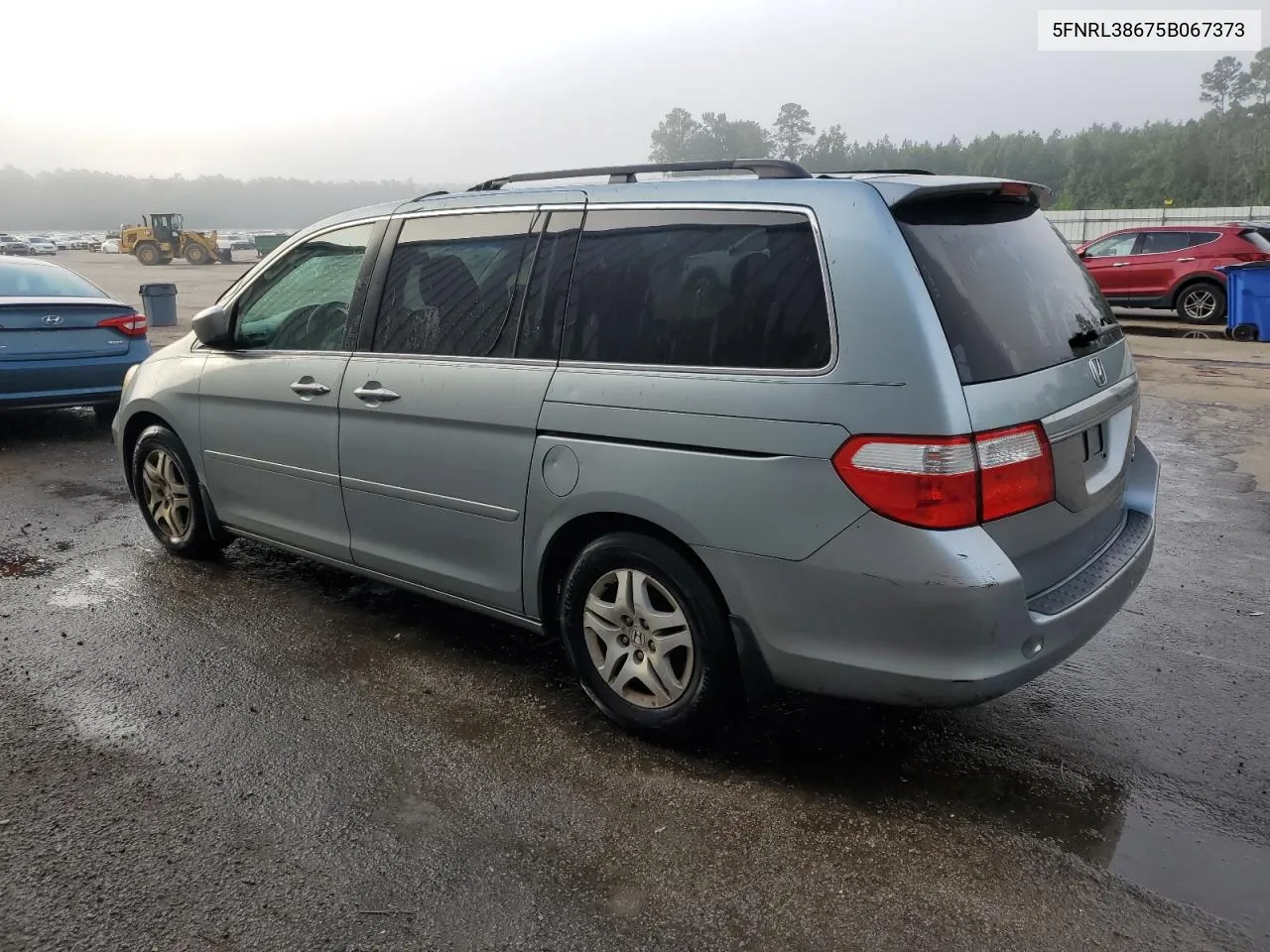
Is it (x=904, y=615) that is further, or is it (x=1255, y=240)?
(x=1255, y=240)

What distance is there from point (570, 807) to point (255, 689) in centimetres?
149

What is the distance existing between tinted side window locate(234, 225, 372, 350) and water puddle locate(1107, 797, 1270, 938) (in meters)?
3.31

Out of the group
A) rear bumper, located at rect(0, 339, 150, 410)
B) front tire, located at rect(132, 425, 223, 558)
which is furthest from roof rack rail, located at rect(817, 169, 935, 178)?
rear bumper, located at rect(0, 339, 150, 410)

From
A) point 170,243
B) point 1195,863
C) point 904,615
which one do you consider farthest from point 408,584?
point 170,243

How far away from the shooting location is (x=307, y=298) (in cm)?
443

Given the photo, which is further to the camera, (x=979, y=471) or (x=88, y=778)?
(x=88, y=778)

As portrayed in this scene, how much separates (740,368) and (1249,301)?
1446 centimetres

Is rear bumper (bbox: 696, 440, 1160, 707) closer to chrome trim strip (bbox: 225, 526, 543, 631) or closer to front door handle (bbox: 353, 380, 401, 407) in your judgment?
chrome trim strip (bbox: 225, 526, 543, 631)

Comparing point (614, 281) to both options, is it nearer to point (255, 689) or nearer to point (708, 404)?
point (708, 404)

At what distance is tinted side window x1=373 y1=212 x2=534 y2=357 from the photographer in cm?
363

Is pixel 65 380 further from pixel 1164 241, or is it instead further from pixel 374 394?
pixel 1164 241

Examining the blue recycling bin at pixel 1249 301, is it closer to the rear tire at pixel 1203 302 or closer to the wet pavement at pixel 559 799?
the rear tire at pixel 1203 302

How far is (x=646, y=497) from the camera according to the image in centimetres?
306

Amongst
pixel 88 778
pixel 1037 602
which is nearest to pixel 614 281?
pixel 1037 602
